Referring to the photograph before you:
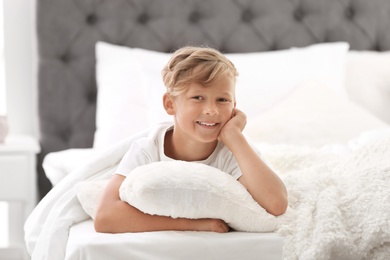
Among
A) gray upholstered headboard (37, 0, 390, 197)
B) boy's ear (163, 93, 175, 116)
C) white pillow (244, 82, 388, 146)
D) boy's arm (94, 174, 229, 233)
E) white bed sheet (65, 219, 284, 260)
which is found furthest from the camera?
gray upholstered headboard (37, 0, 390, 197)

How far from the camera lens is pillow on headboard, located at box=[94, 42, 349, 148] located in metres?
2.61

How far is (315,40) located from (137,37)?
839 millimetres

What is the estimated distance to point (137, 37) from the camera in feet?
9.63

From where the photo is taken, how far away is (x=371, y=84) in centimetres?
293

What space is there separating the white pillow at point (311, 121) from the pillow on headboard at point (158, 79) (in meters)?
0.12

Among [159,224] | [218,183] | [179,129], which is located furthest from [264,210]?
[179,129]

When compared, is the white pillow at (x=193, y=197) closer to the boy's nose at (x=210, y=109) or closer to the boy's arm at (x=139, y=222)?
the boy's arm at (x=139, y=222)

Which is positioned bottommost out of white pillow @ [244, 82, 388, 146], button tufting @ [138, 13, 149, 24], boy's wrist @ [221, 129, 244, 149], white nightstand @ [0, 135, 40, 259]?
white nightstand @ [0, 135, 40, 259]

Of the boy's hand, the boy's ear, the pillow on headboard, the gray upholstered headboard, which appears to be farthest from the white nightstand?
the boy's hand

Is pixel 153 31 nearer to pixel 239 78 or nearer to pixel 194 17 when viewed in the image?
pixel 194 17

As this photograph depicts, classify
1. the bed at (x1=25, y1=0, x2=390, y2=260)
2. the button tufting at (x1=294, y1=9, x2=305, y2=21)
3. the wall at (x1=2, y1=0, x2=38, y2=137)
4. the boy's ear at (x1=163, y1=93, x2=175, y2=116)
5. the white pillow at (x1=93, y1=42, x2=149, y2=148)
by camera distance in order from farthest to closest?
the button tufting at (x1=294, y1=9, x2=305, y2=21), the wall at (x1=2, y1=0, x2=38, y2=137), the white pillow at (x1=93, y1=42, x2=149, y2=148), the bed at (x1=25, y1=0, x2=390, y2=260), the boy's ear at (x1=163, y1=93, x2=175, y2=116)

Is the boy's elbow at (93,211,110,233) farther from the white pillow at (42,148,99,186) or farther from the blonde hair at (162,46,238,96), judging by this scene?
the white pillow at (42,148,99,186)

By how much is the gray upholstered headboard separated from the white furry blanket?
1334 mm

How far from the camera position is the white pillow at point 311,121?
8.07ft
